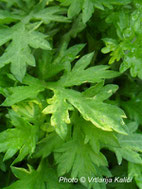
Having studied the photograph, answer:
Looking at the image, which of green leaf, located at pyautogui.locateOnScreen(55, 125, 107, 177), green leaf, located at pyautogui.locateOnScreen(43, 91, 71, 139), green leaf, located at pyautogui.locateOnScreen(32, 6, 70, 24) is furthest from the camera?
green leaf, located at pyautogui.locateOnScreen(32, 6, 70, 24)

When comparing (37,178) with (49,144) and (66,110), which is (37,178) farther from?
(66,110)

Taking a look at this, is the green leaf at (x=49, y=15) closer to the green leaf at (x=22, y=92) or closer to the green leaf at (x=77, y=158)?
the green leaf at (x=22, y=92)

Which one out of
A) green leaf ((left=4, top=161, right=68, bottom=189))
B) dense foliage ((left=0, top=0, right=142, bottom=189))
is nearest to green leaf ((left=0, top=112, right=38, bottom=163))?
dense foliage ((left=0, top=0, right=142, bottom=189))

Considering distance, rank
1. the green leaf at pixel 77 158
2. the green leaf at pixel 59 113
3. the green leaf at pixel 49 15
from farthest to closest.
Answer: the green leaf at pixel 49 15 < the green leaf at pixel 77 158 < the green leaf at pixel 59 113

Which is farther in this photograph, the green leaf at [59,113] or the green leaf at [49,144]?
the green leaf at [49,144]

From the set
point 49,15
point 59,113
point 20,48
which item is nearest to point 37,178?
point 59,113

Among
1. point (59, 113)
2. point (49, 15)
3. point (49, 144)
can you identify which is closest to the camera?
point (59, 113)

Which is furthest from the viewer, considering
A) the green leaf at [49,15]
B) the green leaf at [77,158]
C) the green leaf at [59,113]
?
the green leaf at [49,15]

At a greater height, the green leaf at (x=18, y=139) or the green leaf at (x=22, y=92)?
the green leaf at (x=22, y=92)

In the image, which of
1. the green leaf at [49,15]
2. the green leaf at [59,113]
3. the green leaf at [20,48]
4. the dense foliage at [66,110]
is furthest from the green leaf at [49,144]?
the green leaf at [49,15]

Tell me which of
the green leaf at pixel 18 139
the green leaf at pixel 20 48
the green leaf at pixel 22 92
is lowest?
the green leaf at pixel 18 139

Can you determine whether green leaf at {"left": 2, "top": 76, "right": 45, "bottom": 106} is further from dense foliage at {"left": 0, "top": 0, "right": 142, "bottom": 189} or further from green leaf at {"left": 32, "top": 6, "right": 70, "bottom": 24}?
green leaf at {"left": 32, "top": 6, "right": 70, "bottom": 24}
